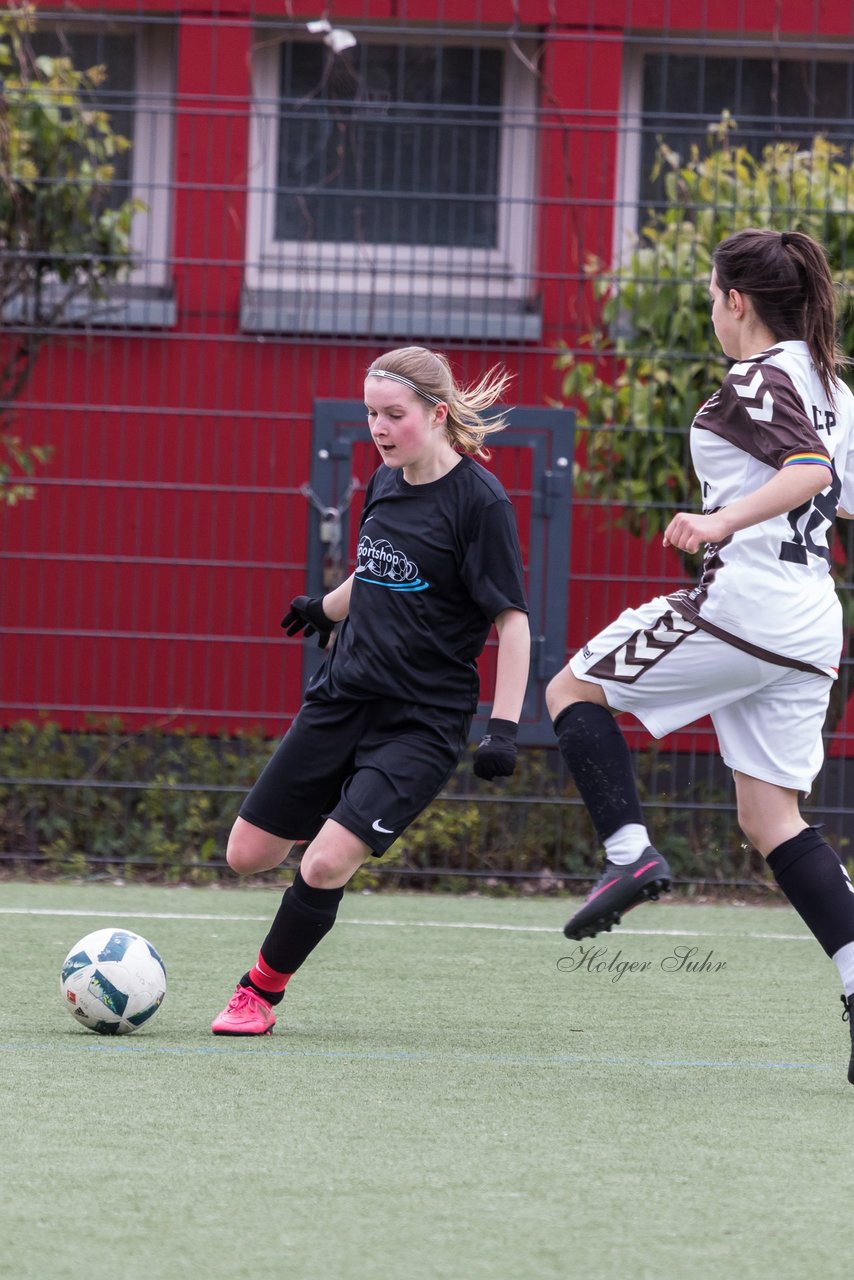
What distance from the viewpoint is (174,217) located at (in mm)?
7297

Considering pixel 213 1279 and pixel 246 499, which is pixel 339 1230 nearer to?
pixel 213 1279

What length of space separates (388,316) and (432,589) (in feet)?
11.2

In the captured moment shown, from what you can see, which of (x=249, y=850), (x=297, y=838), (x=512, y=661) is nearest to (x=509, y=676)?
(x=512, y=661)

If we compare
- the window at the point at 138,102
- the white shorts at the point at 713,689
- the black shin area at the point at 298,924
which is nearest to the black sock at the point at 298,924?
the black shin area at the point at 298,924

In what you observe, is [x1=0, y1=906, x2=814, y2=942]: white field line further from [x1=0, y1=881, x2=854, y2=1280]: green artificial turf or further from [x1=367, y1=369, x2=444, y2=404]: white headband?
[x1=367, y1=369, x2=444, y2=404]: white headband

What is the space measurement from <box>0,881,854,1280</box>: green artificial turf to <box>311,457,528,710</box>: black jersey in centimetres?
80

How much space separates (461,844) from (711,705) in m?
3.52

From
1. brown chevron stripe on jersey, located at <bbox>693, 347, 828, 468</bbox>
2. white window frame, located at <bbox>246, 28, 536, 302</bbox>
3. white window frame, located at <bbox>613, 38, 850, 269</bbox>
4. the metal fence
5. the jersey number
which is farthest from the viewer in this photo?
white window frame, located at <bbox>613, 38, 850, 269</bbox>

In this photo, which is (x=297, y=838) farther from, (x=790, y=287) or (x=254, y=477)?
(x=254, y=477)

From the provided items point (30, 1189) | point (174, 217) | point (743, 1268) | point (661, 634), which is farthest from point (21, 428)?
point (743, 1268)

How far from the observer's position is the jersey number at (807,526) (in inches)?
138

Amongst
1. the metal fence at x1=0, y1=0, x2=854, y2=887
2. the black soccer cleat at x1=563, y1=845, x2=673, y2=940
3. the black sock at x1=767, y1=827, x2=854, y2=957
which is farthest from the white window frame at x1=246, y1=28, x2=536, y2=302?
the black soccer cleat at x1=563, y1=845, x2=673, y2=940

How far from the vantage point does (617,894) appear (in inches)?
131

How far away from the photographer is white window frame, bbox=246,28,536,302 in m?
7.74
